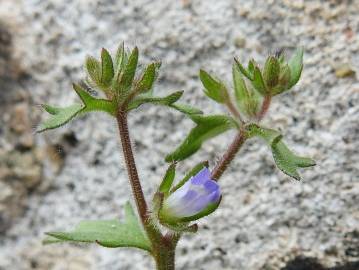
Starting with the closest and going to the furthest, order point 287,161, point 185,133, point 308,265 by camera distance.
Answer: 1. point 287,161
2. point 308,265
3. point 185,133

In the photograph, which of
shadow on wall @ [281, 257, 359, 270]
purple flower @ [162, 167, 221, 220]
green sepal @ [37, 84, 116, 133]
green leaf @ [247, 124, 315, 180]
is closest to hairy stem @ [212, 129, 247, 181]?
green leaf @ [247, 124, 315, 180]

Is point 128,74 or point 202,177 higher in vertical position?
point 128,74

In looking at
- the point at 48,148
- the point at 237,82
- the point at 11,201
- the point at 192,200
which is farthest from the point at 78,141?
the point at 192,200

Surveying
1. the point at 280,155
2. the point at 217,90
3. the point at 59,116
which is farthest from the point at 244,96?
the point at 59,116

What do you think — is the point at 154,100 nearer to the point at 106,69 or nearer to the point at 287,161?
the point at 106,69

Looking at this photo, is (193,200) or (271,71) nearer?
(193,200)

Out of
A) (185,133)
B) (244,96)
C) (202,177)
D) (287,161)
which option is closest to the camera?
(202,177)
